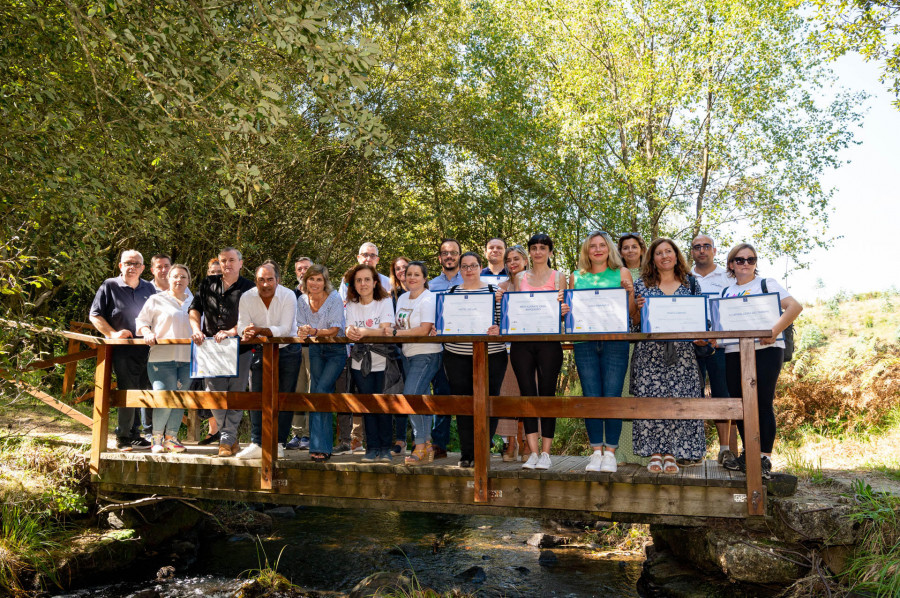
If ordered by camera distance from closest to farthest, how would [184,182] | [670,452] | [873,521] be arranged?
[873,521], [670,452], [184,182]

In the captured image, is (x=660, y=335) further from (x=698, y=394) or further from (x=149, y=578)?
(x=149, y=578)

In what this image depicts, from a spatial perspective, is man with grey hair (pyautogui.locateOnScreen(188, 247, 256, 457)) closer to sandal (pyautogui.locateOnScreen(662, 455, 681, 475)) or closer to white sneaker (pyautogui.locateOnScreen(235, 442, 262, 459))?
white sneaker (pyautogui.locateOnScreen(235, 442, 262, 459))

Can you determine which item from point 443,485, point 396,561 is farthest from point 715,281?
point 396,561

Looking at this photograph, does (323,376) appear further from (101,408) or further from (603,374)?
(603,374)

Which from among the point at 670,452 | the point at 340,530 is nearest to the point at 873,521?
the point at 670,452

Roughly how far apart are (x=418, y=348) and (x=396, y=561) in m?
3.40

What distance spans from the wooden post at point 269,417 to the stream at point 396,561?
4.97ft

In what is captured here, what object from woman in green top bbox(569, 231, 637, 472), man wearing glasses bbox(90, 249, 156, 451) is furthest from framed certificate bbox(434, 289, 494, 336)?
man wearing glasses bbox(90, 249, 156, 451)

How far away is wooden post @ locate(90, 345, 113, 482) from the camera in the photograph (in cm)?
661

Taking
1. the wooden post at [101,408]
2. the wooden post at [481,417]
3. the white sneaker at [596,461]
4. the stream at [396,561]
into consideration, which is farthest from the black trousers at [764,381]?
the wooden post at [101,408]

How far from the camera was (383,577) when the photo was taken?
6.35 metres

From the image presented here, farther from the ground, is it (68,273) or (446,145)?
(446,145)

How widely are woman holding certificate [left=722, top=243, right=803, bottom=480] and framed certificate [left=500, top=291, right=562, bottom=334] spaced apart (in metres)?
1.48

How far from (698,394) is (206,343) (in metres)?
4.45
